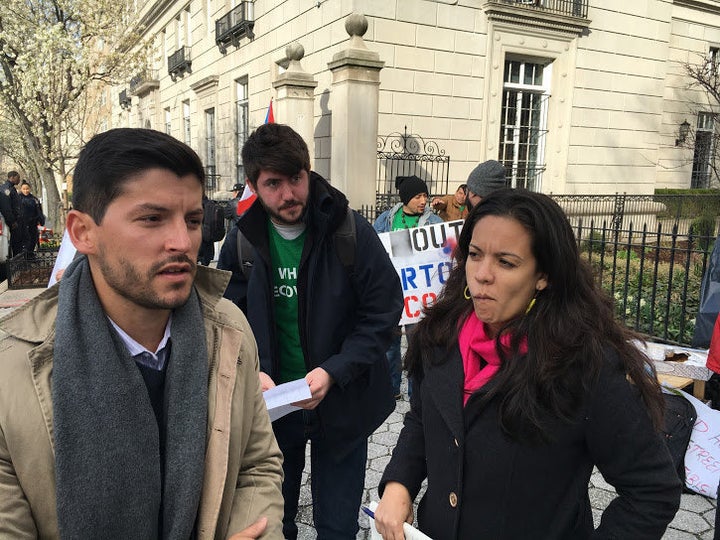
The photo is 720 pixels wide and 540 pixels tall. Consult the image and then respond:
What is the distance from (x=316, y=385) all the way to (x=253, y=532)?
0.89 m

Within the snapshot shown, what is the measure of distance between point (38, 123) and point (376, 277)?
1573 cm

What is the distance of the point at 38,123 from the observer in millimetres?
14875

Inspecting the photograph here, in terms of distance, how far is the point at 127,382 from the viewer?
1.31 meters

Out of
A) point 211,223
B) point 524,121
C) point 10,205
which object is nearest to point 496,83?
point 524,121

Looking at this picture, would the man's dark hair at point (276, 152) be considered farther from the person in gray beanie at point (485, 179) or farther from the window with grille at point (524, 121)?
the window with grille at point (524, 121)

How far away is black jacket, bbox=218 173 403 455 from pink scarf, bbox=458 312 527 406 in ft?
2.52

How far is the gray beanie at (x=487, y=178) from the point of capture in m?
4.55

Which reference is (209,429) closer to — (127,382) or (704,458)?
(127,382)

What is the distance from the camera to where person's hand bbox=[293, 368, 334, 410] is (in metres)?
2.29

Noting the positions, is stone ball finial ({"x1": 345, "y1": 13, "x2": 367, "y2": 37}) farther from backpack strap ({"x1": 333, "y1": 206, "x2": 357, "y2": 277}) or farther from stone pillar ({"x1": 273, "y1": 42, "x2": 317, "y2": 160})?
backpack strap ({"x1": 333, "y1": 206, "x2": 357, "y2": 277})

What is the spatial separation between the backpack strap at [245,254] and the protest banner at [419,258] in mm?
2721

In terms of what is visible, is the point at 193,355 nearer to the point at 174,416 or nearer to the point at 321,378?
the point at 174,416

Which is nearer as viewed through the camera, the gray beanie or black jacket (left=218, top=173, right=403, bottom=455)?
black jacket (left=218, top=173, right=403, bottom=455)

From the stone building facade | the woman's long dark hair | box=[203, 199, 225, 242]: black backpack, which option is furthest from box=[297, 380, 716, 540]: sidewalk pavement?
the stone building facade
